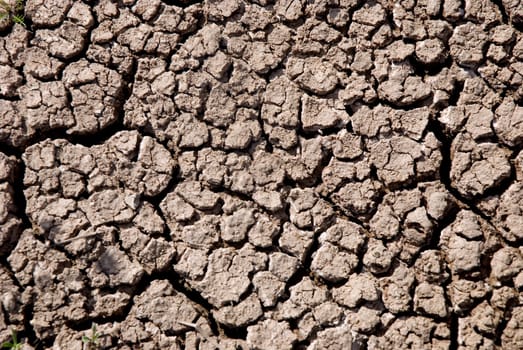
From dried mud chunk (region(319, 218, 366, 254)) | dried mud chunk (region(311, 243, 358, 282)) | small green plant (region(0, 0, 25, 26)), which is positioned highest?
small green plant (region(0, 0, 25, 26))

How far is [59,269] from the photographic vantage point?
7.43ft

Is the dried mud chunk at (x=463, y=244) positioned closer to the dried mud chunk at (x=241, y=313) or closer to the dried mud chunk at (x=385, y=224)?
the dried mud chunk at (x=385, y=224)

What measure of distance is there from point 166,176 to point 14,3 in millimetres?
969

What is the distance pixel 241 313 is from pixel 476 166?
103cm

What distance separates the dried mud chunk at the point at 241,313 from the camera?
7.27ft

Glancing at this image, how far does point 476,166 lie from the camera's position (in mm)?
2309

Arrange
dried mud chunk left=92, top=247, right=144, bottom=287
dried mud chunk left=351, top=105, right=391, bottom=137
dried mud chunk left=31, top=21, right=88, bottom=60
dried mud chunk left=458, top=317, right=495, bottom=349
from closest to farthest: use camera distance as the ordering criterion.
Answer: dried mud chunk left=458, top=317, right=495, bottom=349 < dried mud chunk left=92, top=247, right=144, bottom=287 < dried mud chunk left=351, top=105, right=391, bottom=137 < dried mud chunk left=31, top=21, right=88, bottom=60

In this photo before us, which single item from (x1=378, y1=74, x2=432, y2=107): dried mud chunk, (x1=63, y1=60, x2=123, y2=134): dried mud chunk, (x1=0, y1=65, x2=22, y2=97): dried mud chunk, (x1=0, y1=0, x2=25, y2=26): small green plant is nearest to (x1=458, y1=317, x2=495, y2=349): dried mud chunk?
(x1=378, y1=74, x2=432, y2=107): dried mud chunk

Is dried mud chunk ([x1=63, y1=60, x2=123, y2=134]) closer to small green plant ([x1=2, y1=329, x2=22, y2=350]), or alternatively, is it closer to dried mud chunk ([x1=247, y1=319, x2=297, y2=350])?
small green plant ([x1=2, y1=329, x2=22, y2=350])

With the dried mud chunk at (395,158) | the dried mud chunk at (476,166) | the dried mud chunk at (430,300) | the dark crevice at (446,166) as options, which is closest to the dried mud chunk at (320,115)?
the dried mud chunk at (395,158)

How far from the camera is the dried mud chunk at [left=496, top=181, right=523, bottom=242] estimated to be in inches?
88.5

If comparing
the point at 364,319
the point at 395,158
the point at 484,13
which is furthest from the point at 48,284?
the point at 484,13

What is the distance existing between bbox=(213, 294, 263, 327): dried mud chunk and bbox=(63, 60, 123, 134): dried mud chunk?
2.84ft

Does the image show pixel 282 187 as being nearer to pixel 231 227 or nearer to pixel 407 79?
pixel 231 227
